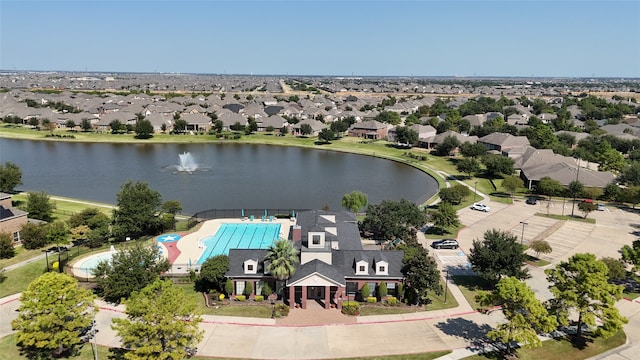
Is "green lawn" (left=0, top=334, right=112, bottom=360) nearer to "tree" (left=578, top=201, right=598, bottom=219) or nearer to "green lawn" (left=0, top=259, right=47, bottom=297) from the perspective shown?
"green lawn" (left=0, top=259, right=47, bottom=297)

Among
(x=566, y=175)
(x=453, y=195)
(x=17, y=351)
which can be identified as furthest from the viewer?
(x=566, y=175)

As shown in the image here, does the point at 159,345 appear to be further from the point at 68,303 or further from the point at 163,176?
the point at 163,176

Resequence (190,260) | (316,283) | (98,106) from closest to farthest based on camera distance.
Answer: (316,283) < (190,260) < (98,106)

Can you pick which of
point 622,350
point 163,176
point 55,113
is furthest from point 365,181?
point 55,113

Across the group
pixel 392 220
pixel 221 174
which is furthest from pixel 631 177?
pixel 221 174

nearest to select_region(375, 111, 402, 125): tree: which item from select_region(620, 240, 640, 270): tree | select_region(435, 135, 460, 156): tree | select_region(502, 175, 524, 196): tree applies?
select_region(435, 135, 460, 156): tree

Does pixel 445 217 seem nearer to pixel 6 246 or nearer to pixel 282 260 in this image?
pixel 282 260
